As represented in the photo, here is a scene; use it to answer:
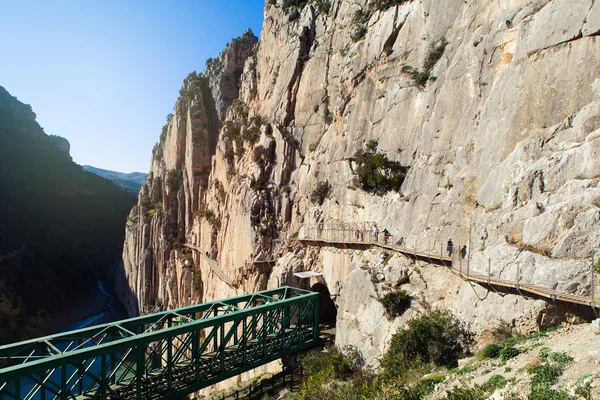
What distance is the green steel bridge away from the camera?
15219 mm

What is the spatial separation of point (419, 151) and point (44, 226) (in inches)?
3830

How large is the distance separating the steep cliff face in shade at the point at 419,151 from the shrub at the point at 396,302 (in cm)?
60

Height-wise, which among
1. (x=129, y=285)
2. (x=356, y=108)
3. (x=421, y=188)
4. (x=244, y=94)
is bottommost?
(x=129, y=285)

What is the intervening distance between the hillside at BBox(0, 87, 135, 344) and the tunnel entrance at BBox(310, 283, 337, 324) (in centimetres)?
5748

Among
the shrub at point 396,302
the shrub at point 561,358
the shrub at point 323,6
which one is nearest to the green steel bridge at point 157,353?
the shrub at point 396,302

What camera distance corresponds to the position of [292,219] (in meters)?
36.8

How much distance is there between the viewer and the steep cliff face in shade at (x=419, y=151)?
47.9 feet

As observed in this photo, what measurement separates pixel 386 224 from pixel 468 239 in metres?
7.53

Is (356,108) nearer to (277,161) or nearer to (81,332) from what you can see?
(277,161)

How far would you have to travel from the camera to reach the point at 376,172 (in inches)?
1095

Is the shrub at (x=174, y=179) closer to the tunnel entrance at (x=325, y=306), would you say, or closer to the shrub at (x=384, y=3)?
the tunnel entrance at (x=325, y=306)

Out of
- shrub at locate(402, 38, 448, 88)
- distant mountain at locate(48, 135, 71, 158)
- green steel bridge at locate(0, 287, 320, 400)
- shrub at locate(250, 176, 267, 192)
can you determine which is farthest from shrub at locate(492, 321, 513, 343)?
distant mountain at locate(48, 135, 71, 158)

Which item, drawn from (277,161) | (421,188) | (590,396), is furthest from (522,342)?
(277,161)

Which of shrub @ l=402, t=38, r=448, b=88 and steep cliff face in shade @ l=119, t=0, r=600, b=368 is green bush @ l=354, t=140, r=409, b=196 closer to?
steep cliff face in shade @ l=119, t=0, r=600, b=368
